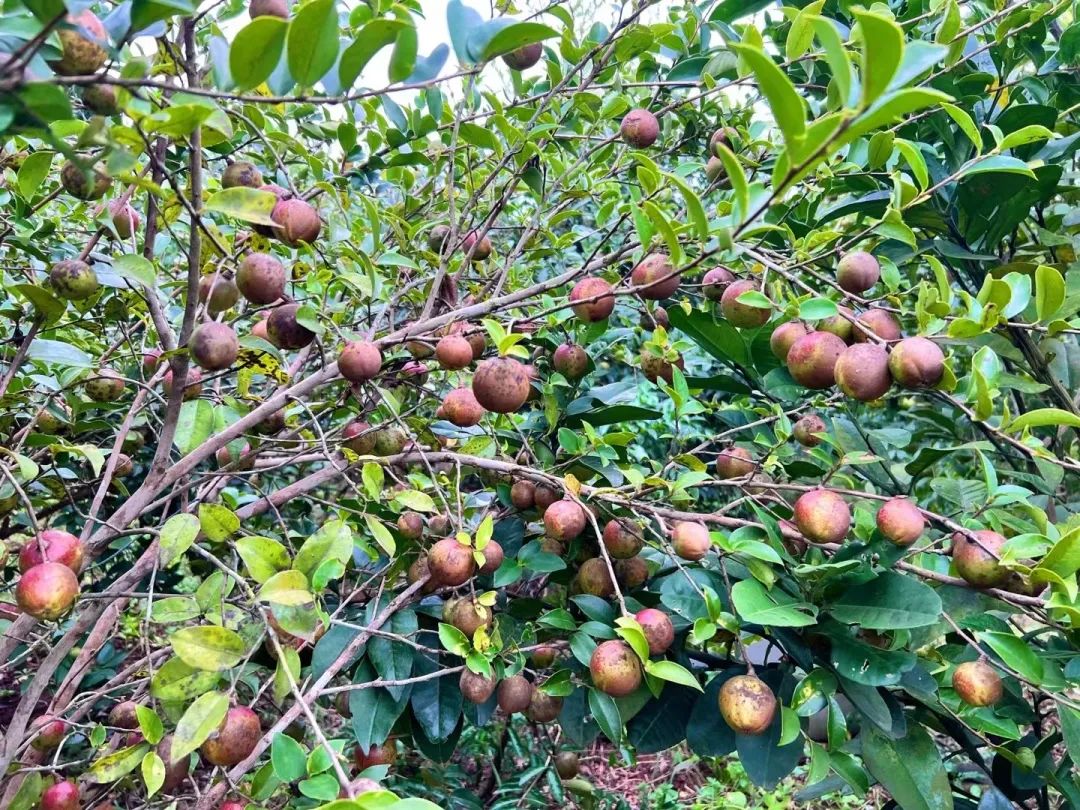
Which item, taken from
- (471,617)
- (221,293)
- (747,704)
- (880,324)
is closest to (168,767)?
(471,617)

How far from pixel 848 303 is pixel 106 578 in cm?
171

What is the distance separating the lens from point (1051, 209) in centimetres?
179

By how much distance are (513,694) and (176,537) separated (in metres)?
0.52

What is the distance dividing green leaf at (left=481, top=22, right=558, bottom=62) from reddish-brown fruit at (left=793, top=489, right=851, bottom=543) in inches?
24.5

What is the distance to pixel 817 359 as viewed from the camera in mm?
882

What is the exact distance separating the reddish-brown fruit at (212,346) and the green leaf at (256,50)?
1.06ft

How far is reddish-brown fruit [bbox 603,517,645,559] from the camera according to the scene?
1026mm

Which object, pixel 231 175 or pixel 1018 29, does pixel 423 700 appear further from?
pixel 1018 29

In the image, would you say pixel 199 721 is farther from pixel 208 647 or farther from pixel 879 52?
pixel 879 52

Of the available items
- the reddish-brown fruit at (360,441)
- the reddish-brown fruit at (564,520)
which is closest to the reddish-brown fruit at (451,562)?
the reddish-brown fruit at (564,520)

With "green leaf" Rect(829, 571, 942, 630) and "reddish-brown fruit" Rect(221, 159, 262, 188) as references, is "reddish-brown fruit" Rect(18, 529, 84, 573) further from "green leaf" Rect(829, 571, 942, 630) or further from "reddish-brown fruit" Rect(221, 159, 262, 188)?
"green leaf" Rect(829, 571, 942, 630)

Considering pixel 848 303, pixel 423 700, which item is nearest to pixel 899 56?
pixel 848 303

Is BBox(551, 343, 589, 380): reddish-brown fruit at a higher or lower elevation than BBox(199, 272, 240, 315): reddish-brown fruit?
lower

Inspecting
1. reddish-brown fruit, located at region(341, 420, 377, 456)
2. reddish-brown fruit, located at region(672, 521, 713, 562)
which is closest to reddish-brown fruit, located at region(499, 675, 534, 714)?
reddish-brown fruit, located at region(672, 521, 713, 562)
